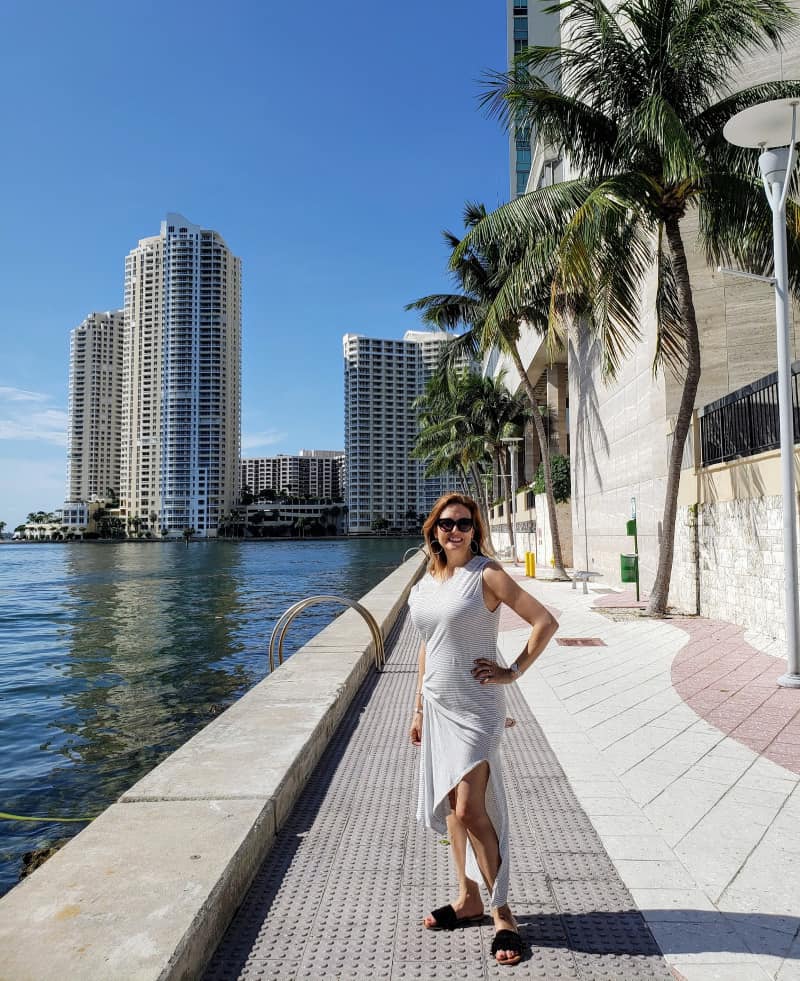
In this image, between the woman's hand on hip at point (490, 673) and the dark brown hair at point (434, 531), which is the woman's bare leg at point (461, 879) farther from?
the dark brown hair at point (434, 531)

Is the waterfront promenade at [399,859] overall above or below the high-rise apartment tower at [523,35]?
below

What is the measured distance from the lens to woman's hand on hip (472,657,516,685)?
2760 mm

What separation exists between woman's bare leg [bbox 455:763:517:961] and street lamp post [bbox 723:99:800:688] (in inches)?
222

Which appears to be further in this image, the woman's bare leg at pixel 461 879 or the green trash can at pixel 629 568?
the green trash can at pixel 629 568

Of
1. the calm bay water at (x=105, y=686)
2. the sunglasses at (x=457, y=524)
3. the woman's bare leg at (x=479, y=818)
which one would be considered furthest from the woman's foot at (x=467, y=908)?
the calm bay water at (x=105, y=686)

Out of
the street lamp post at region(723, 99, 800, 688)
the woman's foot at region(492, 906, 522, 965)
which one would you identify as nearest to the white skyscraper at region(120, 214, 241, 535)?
the street lamp post at region(723, 99, 800, 688)

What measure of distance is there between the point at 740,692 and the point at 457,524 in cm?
545

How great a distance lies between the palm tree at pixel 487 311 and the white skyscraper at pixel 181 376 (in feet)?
495

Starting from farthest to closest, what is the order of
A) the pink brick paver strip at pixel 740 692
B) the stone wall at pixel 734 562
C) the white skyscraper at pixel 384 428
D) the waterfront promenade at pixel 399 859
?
the white skyscraper at pixel 384 428 → the stone wall at pixel 734 562 → the pink brick paver strip at pixel 740 692 → the waterfront promenade at pixel 399 859

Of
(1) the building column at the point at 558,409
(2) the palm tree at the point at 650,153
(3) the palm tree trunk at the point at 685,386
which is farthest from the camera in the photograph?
(1) the building column at the point at 558,409

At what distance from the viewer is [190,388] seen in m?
172

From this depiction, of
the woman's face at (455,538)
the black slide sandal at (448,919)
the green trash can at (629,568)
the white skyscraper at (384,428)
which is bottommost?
the black slide sandal at (448,919)

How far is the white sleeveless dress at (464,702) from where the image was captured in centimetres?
281

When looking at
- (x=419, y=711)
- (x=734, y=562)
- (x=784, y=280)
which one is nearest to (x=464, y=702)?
(x=419, y=711)
